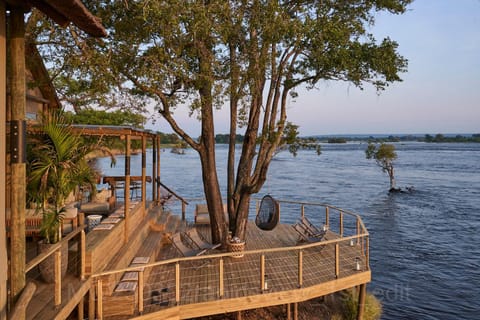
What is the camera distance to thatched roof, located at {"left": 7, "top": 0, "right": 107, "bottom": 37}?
3.07 meters

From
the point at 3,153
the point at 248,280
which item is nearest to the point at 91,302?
the point at 248,280

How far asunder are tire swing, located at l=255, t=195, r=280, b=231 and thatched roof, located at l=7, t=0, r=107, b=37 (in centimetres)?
755

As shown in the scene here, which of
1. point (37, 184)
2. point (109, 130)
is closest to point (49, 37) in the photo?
point (109, 130)

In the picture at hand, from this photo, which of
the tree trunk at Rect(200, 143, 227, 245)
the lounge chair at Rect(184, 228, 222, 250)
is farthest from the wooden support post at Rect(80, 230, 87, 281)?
the tree trunk at Rect(200, 143, 227, 245)

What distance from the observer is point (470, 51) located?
2431cm

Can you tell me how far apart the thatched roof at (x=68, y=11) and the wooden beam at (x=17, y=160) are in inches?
5.3

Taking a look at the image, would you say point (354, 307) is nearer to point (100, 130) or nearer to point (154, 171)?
point (100, 130)

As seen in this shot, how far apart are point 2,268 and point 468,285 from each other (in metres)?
16.6

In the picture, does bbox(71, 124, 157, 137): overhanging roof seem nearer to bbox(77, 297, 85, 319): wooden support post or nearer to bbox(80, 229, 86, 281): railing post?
bbox(80, 229, 86, 281): railing post

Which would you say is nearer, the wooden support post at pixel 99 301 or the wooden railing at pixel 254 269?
the wooden support post at pixel 99 301

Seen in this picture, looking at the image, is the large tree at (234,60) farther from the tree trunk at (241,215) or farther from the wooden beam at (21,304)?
the wooden beam at (21,304)

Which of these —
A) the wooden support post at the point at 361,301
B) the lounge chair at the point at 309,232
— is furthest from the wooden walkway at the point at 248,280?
the wooden support post at the point at 361,301

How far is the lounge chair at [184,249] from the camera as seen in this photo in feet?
29.1

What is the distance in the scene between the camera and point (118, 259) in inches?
283
